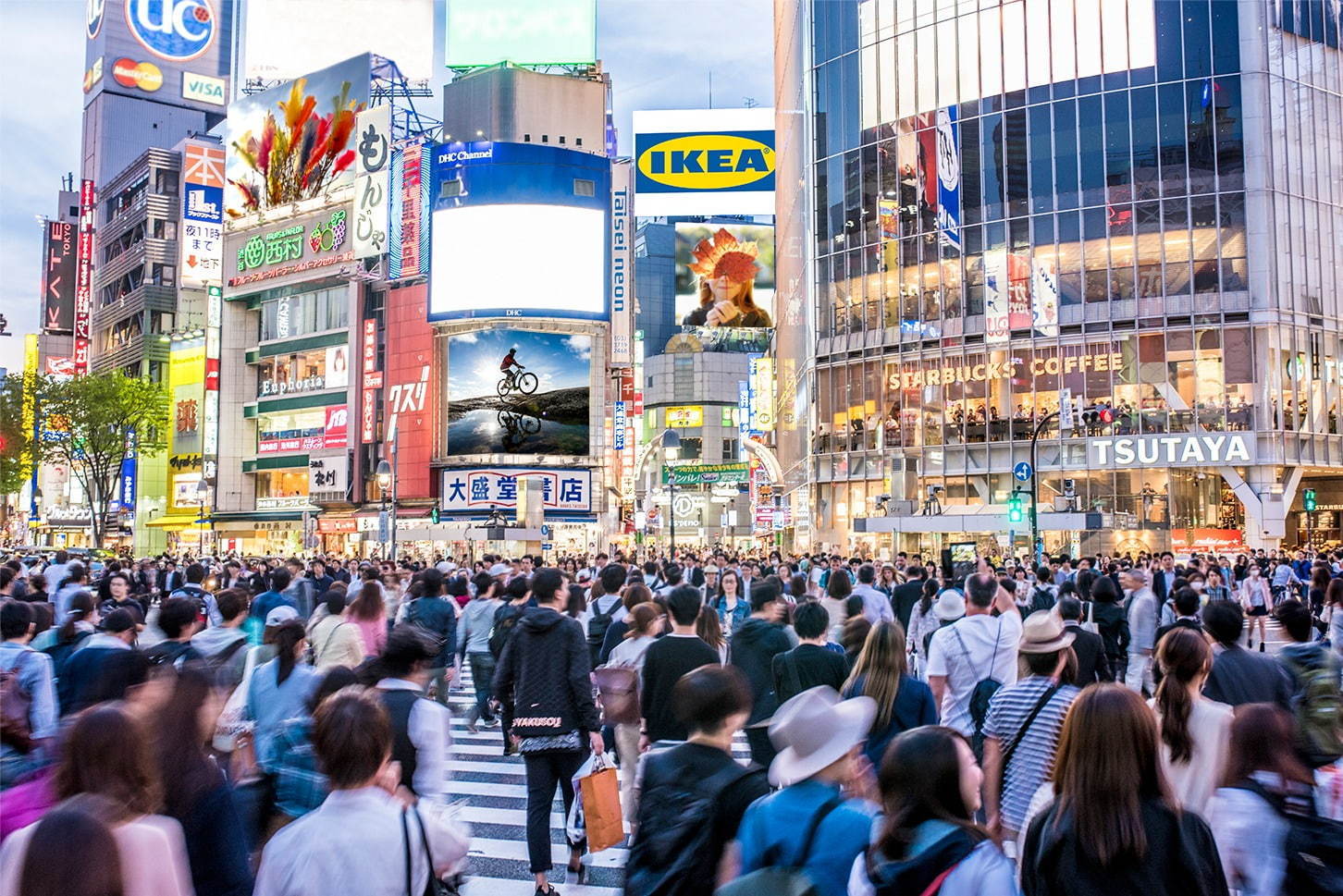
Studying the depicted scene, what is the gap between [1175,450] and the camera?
46875mm

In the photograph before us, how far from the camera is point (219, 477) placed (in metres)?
72.1

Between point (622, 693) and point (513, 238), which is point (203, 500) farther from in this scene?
point (622, 693)

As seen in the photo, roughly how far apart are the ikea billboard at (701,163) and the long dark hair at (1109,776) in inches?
3127

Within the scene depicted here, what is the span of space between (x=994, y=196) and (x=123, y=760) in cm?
5233

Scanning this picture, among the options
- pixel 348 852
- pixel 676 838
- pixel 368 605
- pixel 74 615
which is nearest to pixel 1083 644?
pixel 368 605

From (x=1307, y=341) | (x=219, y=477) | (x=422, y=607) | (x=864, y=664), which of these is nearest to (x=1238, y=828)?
(x=864, y=664)

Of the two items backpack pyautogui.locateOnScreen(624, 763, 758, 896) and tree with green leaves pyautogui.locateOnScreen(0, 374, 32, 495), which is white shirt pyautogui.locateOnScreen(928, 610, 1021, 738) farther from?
tree with green leaves pyautogui.locateOnScreen(0, 374, 32, 495)

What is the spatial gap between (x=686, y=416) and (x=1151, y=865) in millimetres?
102539

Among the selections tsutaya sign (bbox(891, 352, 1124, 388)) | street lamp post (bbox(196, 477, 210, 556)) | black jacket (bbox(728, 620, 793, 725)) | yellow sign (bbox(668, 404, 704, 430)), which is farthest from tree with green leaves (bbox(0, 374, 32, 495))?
black jacket (bbox(728, 620, 793, 725))

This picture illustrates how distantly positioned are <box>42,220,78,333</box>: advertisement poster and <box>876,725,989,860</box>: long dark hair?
113m

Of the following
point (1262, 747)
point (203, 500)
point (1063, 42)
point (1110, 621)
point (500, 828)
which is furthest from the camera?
point (203, 500)

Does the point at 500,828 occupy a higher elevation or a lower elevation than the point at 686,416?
lower

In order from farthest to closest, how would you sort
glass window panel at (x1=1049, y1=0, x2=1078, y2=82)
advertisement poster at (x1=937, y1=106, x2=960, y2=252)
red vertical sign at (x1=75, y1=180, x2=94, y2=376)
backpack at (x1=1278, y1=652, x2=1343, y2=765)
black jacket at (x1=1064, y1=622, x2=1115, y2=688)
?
red vertical sign at (x1=75, y1=180, x2=94, y2=376), advertisement poster at (x1=937, y1=106, x2=960, y2=252), glass window panel at (x1=1049, y1=0, x2=1078, y2=82), black jacket at (x1=1064, y1=622, x2=1115, y2=688), backpack at (x1=1278, y1=652, x2=1343, y2=765)

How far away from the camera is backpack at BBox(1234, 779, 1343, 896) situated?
3850mm
